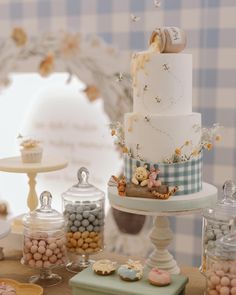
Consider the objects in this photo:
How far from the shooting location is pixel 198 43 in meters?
2.21

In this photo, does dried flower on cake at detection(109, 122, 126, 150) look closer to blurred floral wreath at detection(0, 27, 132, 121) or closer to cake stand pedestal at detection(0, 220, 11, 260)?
cake stand pedestal at detection(0, 220, 11, 260)

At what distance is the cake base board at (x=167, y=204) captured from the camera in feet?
4.35

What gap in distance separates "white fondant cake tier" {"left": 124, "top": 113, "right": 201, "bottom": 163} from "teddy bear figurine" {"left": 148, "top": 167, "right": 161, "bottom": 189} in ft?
0.13

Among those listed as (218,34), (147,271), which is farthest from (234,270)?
(218,34)

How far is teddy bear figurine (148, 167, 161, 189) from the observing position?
1346 mm

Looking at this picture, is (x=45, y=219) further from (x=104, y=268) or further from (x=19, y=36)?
(x=19, y=36)

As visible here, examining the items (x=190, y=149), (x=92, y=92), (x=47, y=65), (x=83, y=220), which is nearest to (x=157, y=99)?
(x=190, y=149)

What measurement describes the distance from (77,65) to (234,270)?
5.17 ft

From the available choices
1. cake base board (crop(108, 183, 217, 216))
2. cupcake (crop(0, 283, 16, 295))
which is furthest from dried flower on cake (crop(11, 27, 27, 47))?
cupcake (crop(0, 283, 16, 295))

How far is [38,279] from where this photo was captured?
1.42 meters

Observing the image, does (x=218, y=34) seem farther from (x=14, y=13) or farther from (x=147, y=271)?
(x=147, y=271)

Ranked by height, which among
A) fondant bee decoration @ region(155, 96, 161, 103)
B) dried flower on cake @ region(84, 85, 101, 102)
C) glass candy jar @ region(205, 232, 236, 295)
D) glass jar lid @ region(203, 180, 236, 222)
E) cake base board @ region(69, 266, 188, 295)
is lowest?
cake base board @ region(69, 266, 188, 295)

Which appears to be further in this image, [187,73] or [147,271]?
[187,73]

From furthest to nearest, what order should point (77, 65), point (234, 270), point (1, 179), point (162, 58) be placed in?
point (1, 179) → point (77, 65) → point (162, 58) → point (234, 270)
